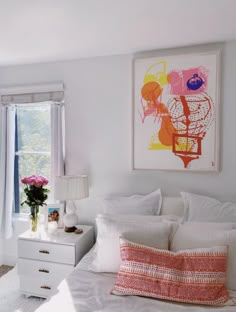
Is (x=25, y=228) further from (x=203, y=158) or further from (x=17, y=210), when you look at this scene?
(x=203, y=158)

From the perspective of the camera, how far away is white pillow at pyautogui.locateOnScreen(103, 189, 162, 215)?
236 centimetres

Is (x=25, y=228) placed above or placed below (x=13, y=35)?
below

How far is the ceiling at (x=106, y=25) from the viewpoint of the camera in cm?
164

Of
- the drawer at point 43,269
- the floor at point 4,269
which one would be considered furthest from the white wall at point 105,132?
the floor at point 4,269

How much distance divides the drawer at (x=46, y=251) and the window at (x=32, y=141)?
776mm

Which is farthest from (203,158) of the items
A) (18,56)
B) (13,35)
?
(18,56)

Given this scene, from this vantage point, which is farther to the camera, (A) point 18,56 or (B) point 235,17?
(A) point 18,56

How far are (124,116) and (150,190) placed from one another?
2.51 feet

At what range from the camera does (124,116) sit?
261 cm

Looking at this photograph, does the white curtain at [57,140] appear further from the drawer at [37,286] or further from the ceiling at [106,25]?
the drawer at [37,286]

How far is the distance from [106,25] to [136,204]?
1.48m

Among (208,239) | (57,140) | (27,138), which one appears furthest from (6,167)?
(208,239)

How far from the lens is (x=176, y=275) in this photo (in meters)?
1.60

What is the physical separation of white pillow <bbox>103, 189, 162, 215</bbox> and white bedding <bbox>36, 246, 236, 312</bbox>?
660mm
